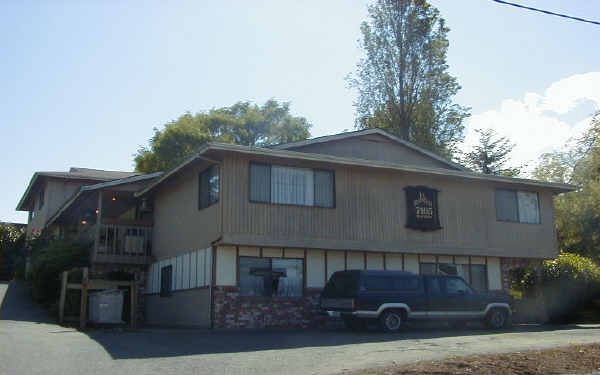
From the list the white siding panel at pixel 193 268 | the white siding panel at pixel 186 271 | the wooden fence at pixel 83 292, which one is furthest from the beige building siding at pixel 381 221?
the wooden fence at pixel 83 292

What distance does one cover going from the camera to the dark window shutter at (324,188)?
19.1 metres

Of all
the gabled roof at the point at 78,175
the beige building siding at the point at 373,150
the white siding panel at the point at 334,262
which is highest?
the gabled roof at the point at 78,175

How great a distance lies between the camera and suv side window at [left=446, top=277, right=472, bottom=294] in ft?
56.2

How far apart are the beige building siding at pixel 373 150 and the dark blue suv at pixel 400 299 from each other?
19.0ft

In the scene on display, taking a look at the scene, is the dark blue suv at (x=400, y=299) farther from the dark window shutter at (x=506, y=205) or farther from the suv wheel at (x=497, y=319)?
the dark window shutter at (x=506, y=205)

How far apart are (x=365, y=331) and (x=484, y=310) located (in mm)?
3661

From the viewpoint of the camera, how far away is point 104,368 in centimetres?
985

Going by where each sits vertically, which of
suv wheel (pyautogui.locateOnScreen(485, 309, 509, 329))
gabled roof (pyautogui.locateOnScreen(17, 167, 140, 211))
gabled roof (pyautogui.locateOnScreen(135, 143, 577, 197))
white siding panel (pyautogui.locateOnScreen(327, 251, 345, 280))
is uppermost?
gabled roof (pyautogui.locateOnScreen(17, 167, 140, 211))

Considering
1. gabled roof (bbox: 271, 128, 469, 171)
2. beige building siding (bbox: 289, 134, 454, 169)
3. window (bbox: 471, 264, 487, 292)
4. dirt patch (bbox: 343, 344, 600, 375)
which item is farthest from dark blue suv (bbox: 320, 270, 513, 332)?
beige building siding (bbox: 289, 134, 454, 169)

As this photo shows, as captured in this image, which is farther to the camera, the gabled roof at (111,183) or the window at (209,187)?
the gabled roof at (111,183)

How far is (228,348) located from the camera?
12.4 m

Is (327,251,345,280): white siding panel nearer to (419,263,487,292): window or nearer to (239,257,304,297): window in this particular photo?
(239,257,304,297): window

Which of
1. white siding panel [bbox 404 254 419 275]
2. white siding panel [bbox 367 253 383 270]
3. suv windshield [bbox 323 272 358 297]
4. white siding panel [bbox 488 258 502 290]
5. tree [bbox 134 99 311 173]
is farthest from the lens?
tree [bbox 134 99 311 173]

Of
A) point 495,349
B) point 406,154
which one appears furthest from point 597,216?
point 495,349
